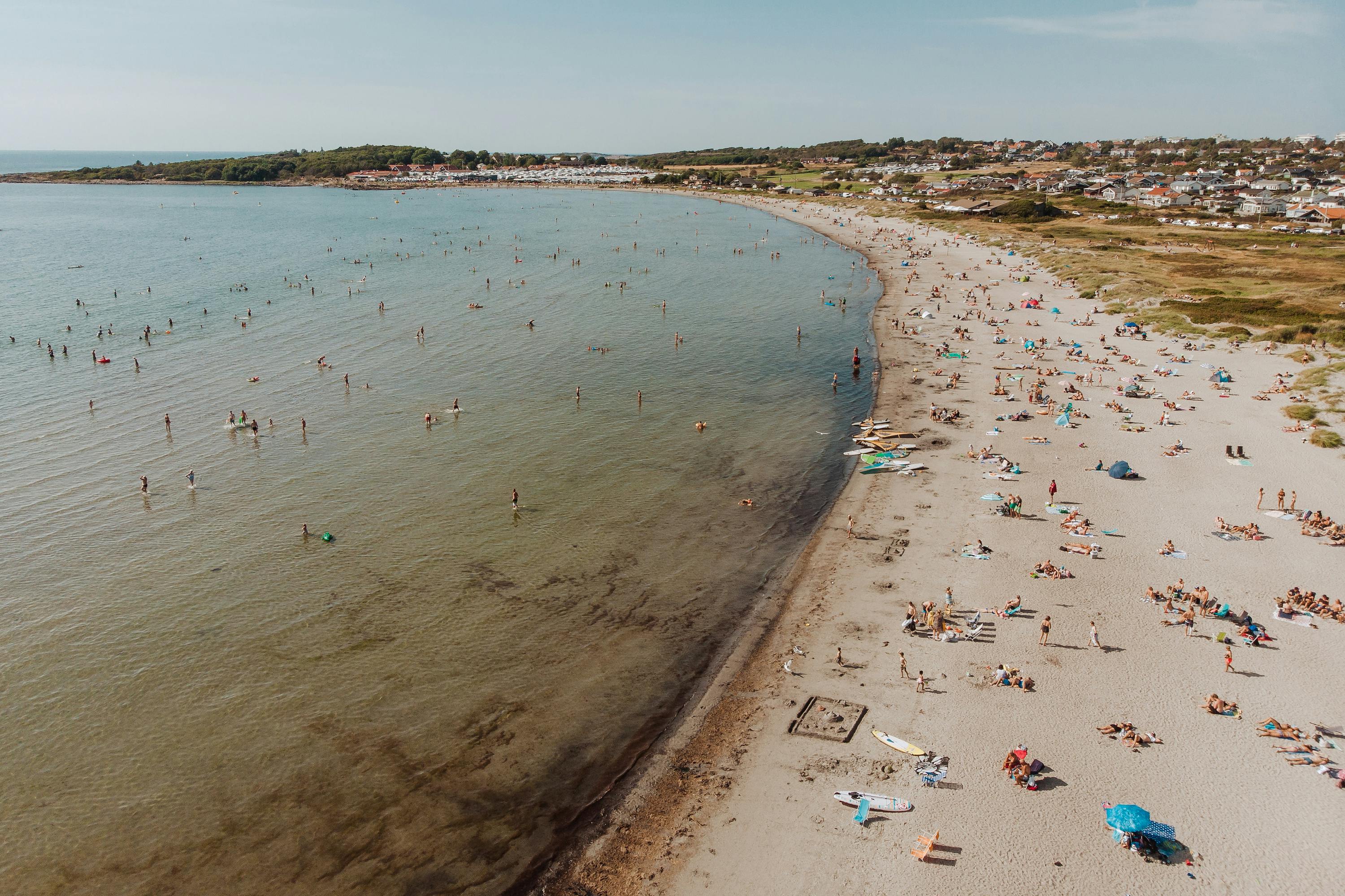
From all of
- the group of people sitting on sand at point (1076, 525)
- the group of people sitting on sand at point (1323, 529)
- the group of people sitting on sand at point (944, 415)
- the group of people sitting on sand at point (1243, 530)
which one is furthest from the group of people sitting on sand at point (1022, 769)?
the group of people sitting on sand at point (944, 415)

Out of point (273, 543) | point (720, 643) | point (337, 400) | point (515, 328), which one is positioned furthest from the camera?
point (515, 328)

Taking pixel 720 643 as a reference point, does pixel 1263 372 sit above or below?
above

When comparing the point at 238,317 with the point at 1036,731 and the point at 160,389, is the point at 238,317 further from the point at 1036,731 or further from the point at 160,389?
the point at 1036,731

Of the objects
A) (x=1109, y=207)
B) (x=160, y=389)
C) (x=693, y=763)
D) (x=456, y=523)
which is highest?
(x=1109, y=207)

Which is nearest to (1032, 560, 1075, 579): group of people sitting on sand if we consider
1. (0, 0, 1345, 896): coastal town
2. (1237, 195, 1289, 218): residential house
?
(0, 0, 1345, 896): coastal town

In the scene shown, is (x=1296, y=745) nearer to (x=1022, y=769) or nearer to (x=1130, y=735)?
(x=1130, y=735)

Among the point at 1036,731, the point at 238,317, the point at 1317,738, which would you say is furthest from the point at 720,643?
the point at 238,317

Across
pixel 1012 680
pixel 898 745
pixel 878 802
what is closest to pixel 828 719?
pixel 898 745
